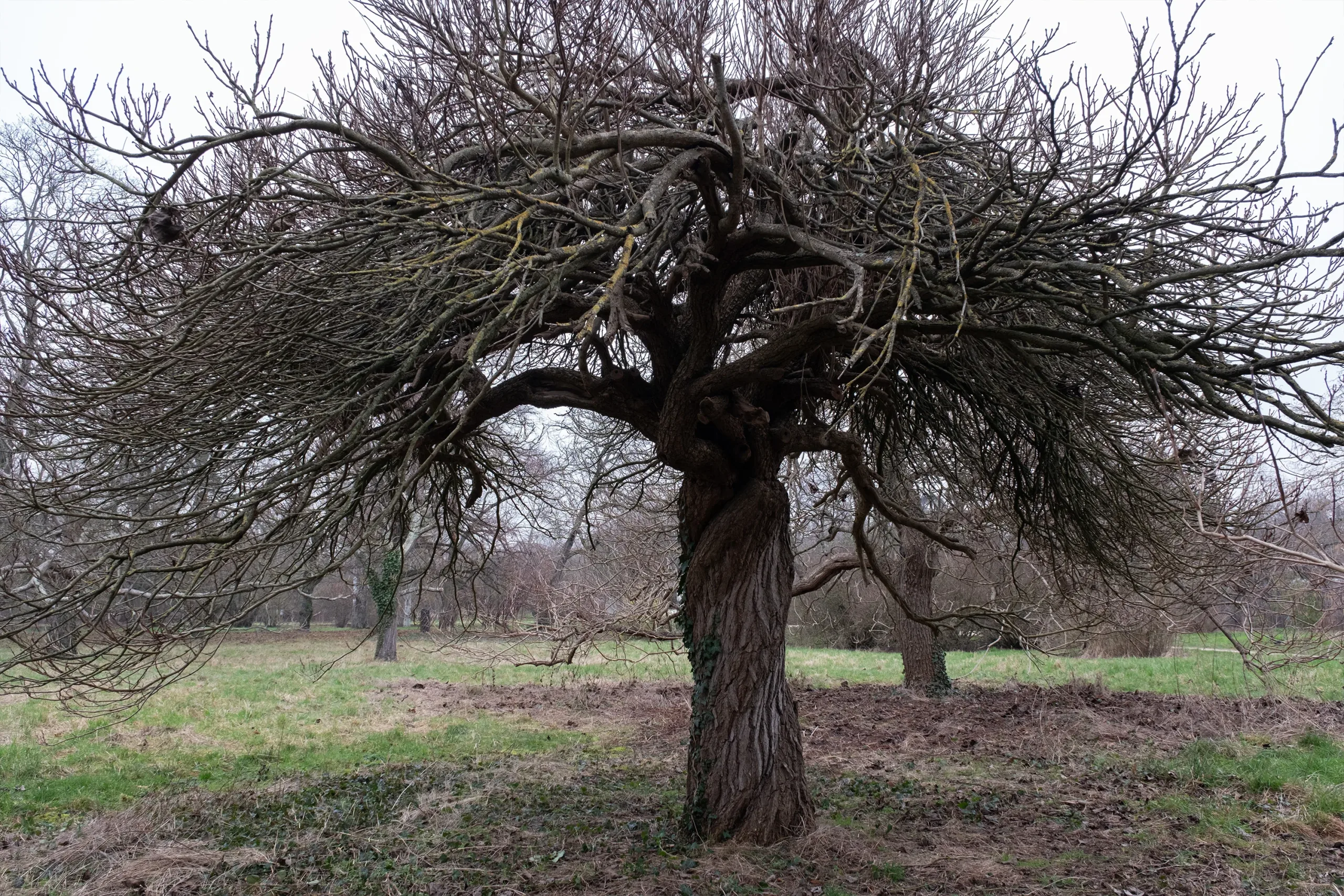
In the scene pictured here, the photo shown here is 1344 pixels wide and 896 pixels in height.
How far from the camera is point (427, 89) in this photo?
6109 millimetres

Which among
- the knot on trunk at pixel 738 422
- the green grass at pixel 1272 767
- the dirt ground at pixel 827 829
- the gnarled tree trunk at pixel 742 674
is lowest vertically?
the dirt ground at pixel 827 829

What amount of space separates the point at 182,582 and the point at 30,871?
2768 millimetres

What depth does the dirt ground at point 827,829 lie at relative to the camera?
217 inches

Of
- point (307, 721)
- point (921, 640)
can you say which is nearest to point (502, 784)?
point (307, 721)

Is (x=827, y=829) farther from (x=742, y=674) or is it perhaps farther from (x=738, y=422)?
(x=738, y=422)

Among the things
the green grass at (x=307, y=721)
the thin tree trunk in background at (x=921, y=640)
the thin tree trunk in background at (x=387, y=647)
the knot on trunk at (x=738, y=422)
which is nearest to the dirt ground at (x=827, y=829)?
the green grass at (x=307, y=721)

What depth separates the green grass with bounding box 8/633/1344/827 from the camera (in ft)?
27.3

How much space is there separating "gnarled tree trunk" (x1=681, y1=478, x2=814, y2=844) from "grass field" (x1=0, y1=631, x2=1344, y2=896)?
44cm

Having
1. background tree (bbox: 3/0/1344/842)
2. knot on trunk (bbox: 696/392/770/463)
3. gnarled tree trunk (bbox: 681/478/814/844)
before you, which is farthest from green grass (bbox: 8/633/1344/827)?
knot on trunk (bbox: 696/392/770/463)

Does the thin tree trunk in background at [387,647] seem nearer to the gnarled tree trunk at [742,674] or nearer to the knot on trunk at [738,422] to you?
the gnarled tree trunk at [742,674]

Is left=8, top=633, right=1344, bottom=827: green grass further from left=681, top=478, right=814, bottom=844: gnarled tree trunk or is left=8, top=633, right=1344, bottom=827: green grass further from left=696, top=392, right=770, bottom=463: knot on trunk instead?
left=696, top=392, right=770, bottom=463: knot on trunk

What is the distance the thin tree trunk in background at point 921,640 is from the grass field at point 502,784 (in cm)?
83

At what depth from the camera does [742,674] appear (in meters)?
6.41

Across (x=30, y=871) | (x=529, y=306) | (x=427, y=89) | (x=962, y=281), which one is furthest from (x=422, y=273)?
(x=30, y=871)
